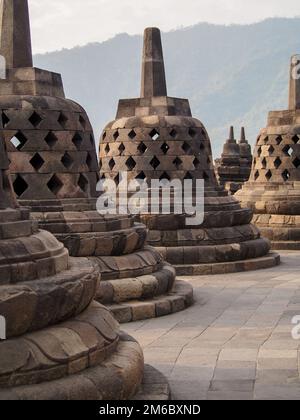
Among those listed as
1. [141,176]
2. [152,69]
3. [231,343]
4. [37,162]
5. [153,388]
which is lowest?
[231,343]

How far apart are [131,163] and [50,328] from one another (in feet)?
30.1

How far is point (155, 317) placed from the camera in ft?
29.5

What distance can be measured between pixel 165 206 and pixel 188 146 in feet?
4.10

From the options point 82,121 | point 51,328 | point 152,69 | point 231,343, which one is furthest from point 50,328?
point 152,69

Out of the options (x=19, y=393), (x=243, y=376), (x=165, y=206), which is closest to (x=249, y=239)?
(x=165, y=206)

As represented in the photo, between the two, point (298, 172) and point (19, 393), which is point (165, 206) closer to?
point (298, 172)

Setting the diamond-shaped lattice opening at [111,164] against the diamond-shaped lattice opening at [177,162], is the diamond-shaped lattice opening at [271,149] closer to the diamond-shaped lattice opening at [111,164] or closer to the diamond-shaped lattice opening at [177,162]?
the diamond-shaped lattice opening at [177,162]

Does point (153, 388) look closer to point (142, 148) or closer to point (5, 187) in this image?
point (5, 187)

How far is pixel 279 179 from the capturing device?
17234 mm

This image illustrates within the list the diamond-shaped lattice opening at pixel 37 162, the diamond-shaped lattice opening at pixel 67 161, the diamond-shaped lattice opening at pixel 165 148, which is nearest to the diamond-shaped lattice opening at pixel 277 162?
the diamond-shaped lattice opening at pixel 165 148

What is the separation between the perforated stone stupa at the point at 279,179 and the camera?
1625cm

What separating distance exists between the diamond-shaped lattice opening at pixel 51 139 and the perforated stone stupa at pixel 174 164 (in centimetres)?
367

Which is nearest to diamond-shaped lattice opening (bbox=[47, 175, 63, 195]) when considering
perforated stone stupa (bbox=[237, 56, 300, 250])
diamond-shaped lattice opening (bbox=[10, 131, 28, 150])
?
diamond-shaped lattice opening (bbox=[10, 131, 28, 150])

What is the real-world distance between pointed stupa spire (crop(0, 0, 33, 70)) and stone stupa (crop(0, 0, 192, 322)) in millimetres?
12
